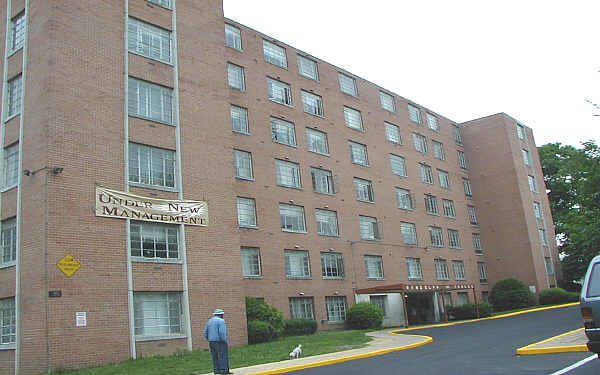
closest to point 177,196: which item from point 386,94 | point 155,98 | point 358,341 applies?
point 155,98

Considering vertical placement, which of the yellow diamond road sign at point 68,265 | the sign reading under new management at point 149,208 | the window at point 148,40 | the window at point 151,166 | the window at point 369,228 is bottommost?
the yellow diamond road sign at point 68,265

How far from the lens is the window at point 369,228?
4194 cm

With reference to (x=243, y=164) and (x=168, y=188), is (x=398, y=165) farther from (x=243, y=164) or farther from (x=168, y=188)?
(x=168, y=188)

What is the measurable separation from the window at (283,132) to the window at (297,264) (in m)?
7.34

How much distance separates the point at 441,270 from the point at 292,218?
18.6 metres

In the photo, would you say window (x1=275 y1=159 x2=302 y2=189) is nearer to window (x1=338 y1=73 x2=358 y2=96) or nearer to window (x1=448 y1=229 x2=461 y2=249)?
window (x1=338 y1=73 x2=358 y2=96)

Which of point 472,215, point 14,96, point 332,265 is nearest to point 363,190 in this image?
point 332,265

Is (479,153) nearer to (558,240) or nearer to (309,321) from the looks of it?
(558,240)

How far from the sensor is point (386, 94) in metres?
50.6

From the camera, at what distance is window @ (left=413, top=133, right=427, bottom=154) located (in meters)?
52.2

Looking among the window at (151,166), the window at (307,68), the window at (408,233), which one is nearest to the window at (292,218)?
the window at (307,68)

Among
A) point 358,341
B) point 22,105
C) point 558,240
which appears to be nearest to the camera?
point 22,105

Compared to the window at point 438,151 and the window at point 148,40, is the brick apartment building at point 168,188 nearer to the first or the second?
the window at point 148,40

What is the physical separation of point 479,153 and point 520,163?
427cm
